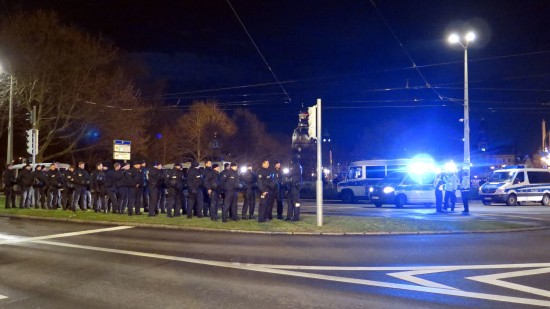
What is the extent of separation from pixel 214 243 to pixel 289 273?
3889 mm

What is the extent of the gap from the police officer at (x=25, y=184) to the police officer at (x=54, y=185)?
0.87m

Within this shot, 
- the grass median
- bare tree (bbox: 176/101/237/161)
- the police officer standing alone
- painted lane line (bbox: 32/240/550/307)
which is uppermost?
bare tree (bbox: 176/101/237/161)

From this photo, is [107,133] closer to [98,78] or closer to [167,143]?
[98,78]

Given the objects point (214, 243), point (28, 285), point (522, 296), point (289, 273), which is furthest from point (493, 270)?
point (28, 285)

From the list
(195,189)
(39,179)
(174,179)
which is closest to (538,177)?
(195,189)

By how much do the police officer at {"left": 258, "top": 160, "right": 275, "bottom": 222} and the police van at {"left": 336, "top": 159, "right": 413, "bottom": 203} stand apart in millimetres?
15513

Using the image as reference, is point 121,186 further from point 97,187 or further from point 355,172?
point 355,172

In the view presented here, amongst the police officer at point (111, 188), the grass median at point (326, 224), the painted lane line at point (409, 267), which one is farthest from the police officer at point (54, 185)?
the painted lane line at point (409, 267)

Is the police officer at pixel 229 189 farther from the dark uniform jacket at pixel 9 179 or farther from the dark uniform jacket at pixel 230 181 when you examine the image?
the dark uniform jacket at pixel 9 179

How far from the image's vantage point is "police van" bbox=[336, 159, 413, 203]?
32375mm

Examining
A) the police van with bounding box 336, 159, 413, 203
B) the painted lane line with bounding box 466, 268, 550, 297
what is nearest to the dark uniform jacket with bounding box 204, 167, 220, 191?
the painted lane line with bounding box 466, 268, 550, 297

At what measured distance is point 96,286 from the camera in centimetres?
805

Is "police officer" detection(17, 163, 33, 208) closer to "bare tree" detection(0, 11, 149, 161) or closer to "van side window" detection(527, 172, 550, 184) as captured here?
"bare tree" detection(0, 11, 149, 161)

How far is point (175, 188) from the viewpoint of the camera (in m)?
17.8
